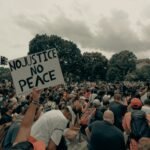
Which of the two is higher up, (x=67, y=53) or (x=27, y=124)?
(x=67, y=53)

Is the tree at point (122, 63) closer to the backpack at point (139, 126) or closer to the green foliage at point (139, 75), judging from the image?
the green foliage at point (139, 75)

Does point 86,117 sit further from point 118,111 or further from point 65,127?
point 65,127

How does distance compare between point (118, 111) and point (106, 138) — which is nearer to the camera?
point (106, 138)

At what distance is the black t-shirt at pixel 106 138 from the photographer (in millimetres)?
7668

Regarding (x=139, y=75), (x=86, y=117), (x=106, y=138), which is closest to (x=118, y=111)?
(x=86, y=117)

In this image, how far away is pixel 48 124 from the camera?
5867mm

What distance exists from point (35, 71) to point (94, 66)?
115779mm

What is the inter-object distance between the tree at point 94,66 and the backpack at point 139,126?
100602mm

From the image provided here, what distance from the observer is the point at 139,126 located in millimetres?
9102

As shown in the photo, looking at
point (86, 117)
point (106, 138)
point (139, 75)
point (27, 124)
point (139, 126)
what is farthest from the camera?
point (139, 75)

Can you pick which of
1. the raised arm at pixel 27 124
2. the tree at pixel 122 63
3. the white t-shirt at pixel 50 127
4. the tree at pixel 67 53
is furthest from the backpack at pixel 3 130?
the tree at pixel 122 63

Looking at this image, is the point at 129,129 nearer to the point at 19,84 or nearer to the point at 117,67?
the point at 19,84

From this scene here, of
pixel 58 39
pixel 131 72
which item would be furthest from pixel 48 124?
pixel 131 72

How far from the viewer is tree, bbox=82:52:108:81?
4525 inches
